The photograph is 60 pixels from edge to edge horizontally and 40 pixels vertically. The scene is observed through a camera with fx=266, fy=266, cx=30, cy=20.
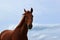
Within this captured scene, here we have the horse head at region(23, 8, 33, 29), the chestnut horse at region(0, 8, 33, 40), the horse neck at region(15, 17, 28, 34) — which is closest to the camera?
the horse head at region(23, 8, 33, 29)

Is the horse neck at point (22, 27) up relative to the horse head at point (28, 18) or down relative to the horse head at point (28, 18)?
down

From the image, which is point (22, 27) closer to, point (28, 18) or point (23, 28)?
point (23, 28)

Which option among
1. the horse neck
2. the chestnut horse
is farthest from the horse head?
the horse neck

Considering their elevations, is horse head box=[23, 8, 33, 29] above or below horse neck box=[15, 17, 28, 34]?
above

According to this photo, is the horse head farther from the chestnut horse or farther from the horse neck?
the horse neck

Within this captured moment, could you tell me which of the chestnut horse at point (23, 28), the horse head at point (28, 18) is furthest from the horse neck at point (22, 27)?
the horse head at point (28, 18)

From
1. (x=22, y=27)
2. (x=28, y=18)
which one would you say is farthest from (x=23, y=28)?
(x=28, y=18)

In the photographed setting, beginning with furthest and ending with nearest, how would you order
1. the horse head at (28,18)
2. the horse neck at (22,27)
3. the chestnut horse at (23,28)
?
1. the horse neck at (22,27)
2. the chestnut horse at (23,28)
3. the horse head at (28,18)

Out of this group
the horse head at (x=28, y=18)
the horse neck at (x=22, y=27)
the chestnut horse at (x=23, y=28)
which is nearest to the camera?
the horse head at (x=28, y=18)

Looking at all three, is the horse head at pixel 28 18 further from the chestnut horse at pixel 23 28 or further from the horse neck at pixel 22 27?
the horse neck at pixel 22 27

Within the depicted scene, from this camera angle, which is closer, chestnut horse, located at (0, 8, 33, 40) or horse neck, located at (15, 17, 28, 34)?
chestnut horse, located at (0, 8, 33, 40)

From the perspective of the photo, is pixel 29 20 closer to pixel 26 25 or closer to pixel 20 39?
pixel 26 25

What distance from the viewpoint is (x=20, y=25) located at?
43.2 ft

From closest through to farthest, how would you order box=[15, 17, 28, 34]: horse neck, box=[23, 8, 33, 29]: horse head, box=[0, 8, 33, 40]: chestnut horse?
box=[23, 8, 33, 29]: horse head < box=[0, 8, 33, 40]: chestnut horse < box=[15, 17, 28, 34]: horse neck
